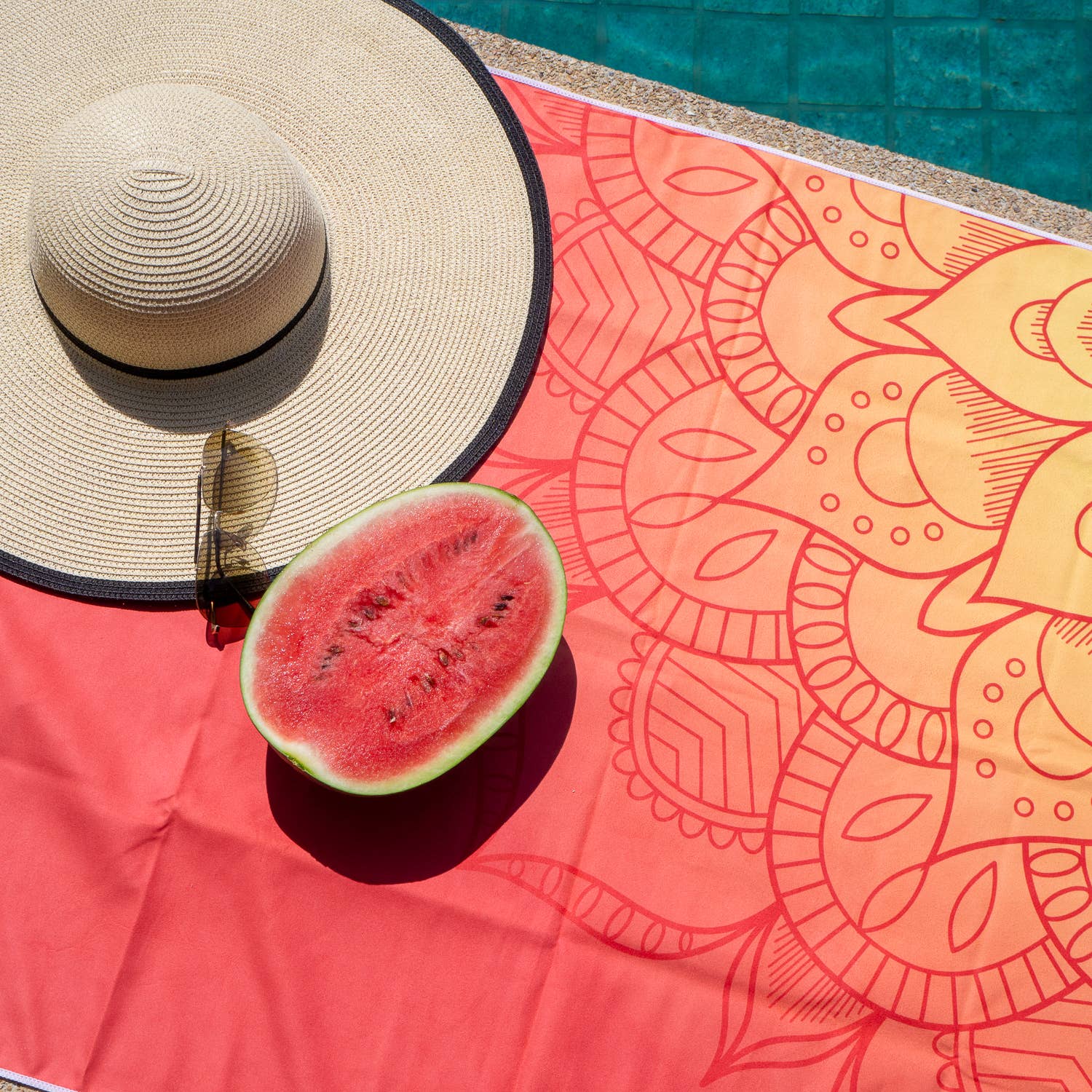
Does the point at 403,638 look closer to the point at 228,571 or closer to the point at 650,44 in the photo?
the point at 228,571

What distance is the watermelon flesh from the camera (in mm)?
1099

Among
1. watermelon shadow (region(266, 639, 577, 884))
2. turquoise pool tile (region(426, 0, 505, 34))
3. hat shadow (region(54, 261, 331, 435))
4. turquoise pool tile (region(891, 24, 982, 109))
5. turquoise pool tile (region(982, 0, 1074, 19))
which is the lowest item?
watermelon shadow (region(266, 639, 577, 884))

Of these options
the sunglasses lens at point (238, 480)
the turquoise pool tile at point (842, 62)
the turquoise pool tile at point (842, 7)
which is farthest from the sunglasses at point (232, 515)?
the turquoise pool tile at point (842, 7)

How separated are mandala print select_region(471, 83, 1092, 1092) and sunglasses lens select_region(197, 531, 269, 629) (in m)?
0.34

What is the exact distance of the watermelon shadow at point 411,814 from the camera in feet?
3.87

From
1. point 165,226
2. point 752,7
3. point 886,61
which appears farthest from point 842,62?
point 165,226

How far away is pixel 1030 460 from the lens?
53.1 inches

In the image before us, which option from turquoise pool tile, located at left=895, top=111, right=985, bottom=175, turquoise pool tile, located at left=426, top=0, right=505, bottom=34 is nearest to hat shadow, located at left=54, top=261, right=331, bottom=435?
turquoise pool tile, located at left=426, top=0, right=505, bottom=34

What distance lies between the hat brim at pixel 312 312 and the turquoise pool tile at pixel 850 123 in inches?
23.2

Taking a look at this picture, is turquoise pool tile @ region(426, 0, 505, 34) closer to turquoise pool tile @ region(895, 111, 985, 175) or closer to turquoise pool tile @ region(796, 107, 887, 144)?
turquoise pool tile @ region(796, 107, 887, 144)

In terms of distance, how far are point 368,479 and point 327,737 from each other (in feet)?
1.09

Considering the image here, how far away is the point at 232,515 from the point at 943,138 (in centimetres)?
135

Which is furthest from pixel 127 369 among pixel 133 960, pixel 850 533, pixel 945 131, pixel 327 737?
pixel 945 131

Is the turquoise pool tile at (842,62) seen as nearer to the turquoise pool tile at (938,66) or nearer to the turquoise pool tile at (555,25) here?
the turquoise pool tile at (938,66)
